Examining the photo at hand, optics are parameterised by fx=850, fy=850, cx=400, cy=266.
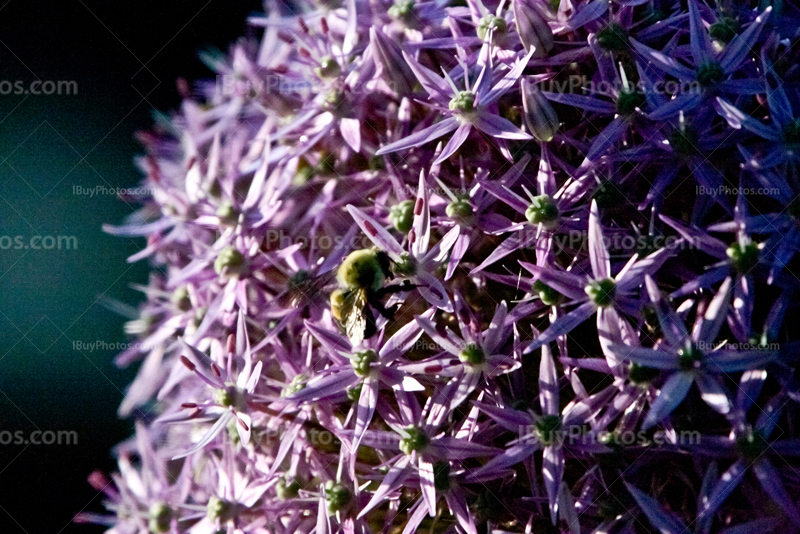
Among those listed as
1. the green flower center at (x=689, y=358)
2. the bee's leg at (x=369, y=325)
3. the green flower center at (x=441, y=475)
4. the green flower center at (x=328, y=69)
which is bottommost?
the green flower center at (x=689, y=358)

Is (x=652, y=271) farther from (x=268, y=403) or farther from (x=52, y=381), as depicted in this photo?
(x=52, y=381)

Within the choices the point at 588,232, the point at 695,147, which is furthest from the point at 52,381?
the point at 695,147

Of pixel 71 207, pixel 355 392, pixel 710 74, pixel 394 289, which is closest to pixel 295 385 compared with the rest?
pixel 355 392

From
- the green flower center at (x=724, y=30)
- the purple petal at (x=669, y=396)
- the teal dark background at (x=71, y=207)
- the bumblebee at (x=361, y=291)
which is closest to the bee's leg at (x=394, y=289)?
the bumblebee at (x=361, y=291)

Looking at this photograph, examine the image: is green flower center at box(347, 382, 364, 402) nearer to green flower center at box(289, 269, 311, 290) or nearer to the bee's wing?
the bee's wing

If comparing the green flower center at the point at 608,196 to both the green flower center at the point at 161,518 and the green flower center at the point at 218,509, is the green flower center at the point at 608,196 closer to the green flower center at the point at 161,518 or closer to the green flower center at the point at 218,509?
the green flower center at the point at 218,509

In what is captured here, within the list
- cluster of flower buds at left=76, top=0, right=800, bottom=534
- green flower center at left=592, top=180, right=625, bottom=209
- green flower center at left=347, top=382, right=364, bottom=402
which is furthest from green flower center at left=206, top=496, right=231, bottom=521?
green flower center at left=592, top=180, right=625, bottom=209
